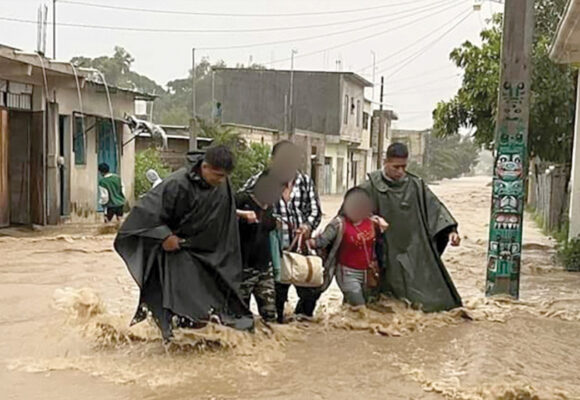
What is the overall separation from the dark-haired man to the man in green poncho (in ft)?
2.40

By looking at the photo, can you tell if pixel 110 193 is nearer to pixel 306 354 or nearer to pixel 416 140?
pixel 306 354

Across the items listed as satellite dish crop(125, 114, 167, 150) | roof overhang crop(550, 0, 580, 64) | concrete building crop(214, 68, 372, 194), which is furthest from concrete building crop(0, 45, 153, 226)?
concrete building crop(214, 68, 372, 194)

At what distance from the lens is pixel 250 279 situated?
6910 mm

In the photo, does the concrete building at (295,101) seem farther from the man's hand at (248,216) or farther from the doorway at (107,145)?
the man's hand at (248,216)

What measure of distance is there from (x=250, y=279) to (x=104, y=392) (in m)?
1.82

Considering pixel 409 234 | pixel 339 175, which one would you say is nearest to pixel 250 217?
pixel 409 234

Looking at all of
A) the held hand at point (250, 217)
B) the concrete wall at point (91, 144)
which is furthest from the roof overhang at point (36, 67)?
the held hand at point (250, 217)

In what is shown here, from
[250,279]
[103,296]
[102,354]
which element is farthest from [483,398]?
[103,296]

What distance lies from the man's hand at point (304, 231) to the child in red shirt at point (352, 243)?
0.55ft

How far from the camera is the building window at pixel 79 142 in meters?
18.1

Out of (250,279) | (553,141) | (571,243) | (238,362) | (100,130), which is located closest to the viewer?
(238,362)

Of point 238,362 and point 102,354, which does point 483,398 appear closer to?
point 238,362

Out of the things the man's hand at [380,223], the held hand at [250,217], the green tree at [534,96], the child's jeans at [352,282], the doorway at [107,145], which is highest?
the green tree at [534,96]

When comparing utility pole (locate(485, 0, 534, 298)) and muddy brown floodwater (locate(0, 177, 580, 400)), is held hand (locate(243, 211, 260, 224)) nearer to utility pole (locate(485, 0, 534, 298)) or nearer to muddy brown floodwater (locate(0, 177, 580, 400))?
muddy brown floodwater (locate(0, 177, 580, 400))
